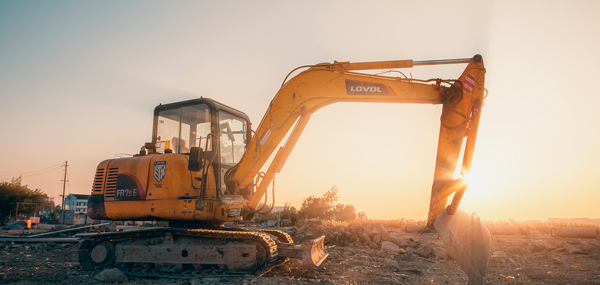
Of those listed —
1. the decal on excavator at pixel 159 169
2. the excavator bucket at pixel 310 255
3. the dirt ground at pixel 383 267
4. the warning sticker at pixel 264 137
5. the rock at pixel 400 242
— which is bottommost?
the dirt ground at pixel 383 267

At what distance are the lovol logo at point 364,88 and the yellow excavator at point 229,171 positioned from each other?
2 cm

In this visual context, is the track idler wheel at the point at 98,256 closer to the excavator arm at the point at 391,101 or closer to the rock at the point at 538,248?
the excavator arm at the point at 391,101

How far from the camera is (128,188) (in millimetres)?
6797

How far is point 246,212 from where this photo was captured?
23.5 feet

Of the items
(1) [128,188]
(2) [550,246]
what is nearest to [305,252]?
(1) [128,188]

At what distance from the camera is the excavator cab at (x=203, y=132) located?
675 centimetres

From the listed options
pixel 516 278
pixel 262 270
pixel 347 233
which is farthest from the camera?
pixel 347 233

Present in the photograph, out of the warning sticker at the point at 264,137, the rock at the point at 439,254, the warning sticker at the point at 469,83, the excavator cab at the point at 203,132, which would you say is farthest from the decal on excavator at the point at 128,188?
the rock at the point at 439,254

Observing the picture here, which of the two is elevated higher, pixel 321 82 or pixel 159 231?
pixel 321 82

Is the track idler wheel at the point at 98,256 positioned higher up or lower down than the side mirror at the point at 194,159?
lower down

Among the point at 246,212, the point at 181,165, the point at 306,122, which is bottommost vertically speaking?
the point at 246,212

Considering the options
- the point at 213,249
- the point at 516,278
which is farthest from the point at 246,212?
the point at 516,278

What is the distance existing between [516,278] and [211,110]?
6425mm

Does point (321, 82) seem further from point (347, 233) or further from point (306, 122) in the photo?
point (347, 233)
